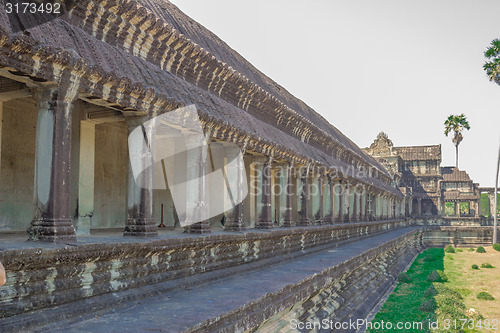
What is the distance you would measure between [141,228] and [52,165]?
1683mm

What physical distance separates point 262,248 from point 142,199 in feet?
12.4

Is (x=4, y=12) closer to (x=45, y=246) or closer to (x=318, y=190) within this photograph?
(x=45, y=246)

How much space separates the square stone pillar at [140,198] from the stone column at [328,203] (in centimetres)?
1087

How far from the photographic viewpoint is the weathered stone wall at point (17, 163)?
23.2ft

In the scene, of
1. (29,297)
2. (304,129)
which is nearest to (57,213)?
(29,297)

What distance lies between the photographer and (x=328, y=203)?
659 inches

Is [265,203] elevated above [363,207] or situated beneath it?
elevated above

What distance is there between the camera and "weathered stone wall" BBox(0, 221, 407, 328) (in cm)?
415

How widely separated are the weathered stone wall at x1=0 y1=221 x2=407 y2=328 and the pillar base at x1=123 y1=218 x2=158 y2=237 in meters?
0.32

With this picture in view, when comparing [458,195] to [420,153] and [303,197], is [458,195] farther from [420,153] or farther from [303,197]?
[303,197]

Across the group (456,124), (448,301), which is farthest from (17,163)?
(456,124)

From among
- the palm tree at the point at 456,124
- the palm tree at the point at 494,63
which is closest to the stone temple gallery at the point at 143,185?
the palm tree at the point at 494,63

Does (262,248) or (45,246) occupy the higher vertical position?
(45,246)

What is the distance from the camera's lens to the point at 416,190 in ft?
167
